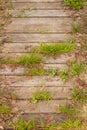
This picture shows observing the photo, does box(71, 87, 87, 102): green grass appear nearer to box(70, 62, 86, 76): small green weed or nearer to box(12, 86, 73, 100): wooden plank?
box(12, 86, 73, 100): wooden plank

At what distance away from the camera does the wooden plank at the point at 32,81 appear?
4.65 m

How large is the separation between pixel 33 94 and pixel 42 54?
86cm

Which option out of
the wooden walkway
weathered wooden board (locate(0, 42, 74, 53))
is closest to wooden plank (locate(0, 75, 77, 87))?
the wooden walkway

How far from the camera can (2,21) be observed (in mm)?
5781

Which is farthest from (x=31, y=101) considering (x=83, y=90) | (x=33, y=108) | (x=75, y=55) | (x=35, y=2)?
(x=35, y=2)

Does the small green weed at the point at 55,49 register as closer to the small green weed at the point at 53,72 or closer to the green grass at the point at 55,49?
the green grass at the point at 55,49

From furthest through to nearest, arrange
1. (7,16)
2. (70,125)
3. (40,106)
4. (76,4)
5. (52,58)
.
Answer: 1. (76,4)
2. (7,16)
3. (52,58)
4. (40,106)
5. (70,125)

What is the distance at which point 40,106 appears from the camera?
14.3ft

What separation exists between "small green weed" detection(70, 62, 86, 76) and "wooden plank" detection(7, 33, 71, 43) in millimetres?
689

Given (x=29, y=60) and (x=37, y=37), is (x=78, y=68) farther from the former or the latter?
(x=37, y=37)

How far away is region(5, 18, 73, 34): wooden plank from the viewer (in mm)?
5582

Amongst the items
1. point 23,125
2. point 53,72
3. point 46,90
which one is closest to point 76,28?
point 53,72

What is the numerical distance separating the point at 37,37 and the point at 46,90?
1.21m

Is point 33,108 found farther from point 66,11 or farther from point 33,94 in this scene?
point 66,11
